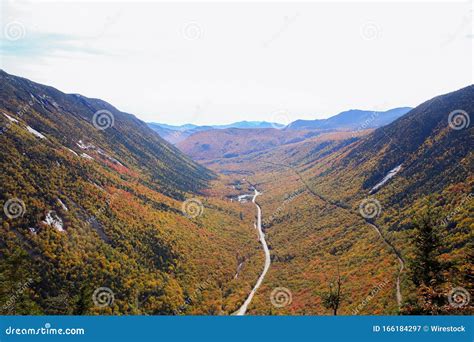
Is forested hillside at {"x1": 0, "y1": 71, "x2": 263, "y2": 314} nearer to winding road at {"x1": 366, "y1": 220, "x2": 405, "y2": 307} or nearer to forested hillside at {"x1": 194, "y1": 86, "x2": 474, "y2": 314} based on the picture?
forested hillside at {"x1": 194, "y1": 86, "x2": 474, "y2": 314}

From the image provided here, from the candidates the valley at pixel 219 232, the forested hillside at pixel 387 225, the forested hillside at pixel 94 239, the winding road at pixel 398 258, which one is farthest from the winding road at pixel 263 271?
the winding road at pixel 398 258

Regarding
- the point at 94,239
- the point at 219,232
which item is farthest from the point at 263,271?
the point at 94,239

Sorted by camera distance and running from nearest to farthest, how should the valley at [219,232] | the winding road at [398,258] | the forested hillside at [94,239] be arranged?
the winding road at [398,258] → the forested hillside at [94,239] → the valley at [219,232]

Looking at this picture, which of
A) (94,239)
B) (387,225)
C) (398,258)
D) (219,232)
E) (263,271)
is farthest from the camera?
(219,232)

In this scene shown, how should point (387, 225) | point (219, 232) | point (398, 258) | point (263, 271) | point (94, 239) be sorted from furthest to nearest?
point (219, 232) → point (263, 271) → point (387, 225) → point (94, 239) → point (398, 258)

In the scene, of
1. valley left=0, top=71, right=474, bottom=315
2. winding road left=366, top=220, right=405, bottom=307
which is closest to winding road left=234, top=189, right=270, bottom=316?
valley left=0, top=71, right=474, bottom=315

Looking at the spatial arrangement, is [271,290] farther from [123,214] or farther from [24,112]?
[24,112]

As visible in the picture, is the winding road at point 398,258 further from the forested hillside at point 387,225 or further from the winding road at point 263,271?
the winding road at point 263,271

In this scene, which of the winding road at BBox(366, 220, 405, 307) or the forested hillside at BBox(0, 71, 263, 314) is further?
the forested hillside at BBox(0, 71, 263, 314)

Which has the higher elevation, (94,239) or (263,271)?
(94,239)

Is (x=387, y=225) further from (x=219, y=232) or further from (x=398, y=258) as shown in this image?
(x=219, y=232)

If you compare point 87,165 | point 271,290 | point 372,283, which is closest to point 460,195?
point 372,283
